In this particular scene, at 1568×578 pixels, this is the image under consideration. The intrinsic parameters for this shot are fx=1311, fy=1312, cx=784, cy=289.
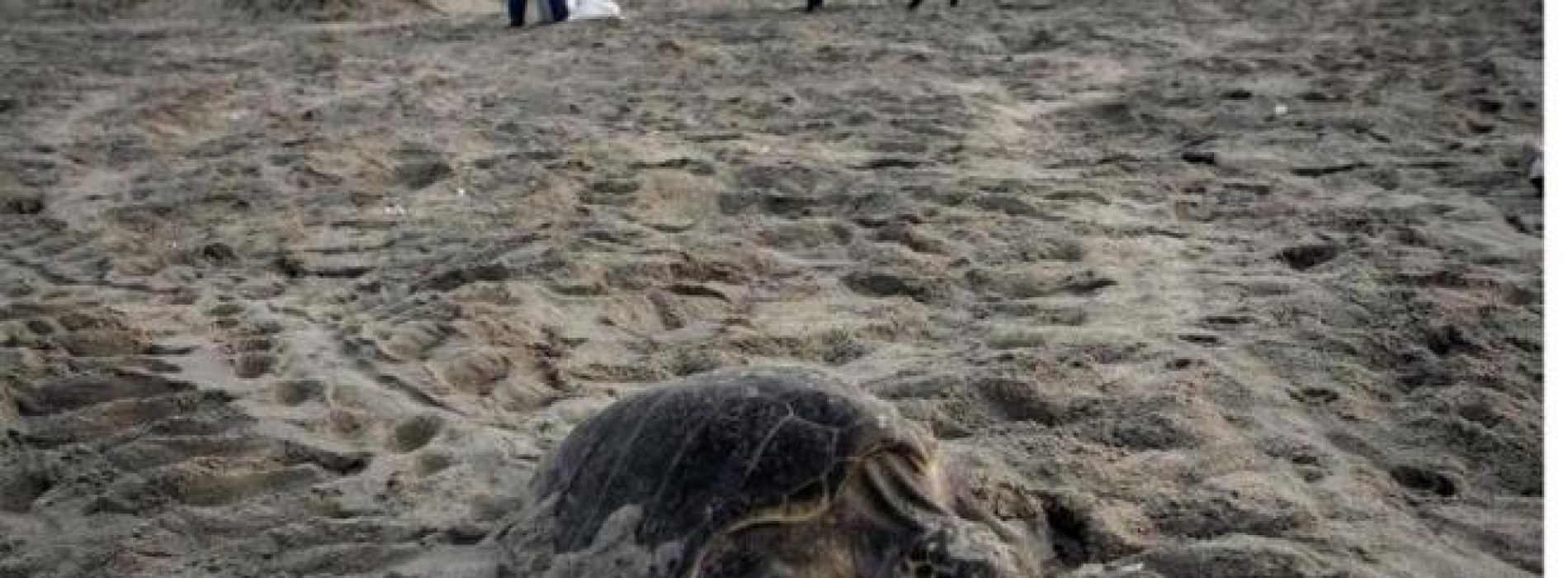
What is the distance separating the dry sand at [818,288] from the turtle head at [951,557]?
25 centimetres

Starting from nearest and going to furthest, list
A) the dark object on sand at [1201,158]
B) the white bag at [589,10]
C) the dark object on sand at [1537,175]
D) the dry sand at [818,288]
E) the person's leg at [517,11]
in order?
the dry sand at [818,288] < the dark object on sand at [1537,175] < the dark object on sand at [1201,158] < the person's leg at [517,11] < the white bag at [589,10]

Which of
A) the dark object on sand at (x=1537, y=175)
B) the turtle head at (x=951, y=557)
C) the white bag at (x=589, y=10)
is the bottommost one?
the dark object on sand at (x=1537, y=175)

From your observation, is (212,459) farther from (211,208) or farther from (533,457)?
(211,208)

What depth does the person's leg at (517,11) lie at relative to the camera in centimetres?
854

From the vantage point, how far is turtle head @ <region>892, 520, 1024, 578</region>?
205 cm

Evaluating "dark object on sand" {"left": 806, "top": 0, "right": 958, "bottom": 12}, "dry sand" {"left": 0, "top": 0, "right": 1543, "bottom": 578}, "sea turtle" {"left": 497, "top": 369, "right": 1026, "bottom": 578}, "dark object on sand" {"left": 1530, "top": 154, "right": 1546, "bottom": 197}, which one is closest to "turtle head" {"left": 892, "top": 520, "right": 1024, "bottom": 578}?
"sea turtle" {"left": 497, "top": 369, "right": 1026, "bottom": 578}

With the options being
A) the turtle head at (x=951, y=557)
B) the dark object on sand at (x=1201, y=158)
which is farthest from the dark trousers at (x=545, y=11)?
the turtle head at (x=951, y=557)

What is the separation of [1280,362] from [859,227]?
4.92 feet

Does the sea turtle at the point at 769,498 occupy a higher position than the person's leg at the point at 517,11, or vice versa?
the person's leg at the point at 517,11

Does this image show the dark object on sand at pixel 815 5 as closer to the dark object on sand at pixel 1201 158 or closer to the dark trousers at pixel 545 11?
the dark trousers at pixel 545 11

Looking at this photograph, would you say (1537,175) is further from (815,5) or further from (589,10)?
(589,10)

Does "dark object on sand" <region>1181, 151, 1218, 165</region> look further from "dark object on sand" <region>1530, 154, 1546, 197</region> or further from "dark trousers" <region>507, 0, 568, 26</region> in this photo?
"dark trousers" <region>507, 0, 568, 26</region>

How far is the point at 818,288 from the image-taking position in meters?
3.69

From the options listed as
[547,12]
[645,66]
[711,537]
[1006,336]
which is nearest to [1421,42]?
[645,66]
